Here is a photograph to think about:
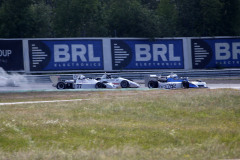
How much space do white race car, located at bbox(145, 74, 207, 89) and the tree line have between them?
1344 centimetres

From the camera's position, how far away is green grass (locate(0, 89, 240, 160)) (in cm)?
1076

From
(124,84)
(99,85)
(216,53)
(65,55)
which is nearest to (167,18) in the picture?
(216,53)

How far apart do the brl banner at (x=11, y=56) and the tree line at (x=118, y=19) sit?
6387 millimetres

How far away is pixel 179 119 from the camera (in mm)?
14969

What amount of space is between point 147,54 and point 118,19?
7500 millimetres

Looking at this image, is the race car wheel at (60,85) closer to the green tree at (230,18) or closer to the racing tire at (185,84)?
the racing tire at (185,84)

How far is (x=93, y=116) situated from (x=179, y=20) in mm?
37736

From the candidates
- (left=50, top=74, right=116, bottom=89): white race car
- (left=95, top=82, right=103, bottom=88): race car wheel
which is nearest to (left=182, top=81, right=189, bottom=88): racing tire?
(left=50, top=74, right=116, bottom=89): white race car

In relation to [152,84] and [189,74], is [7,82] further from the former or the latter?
[189,74]

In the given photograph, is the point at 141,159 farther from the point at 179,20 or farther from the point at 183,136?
the point at 179,20

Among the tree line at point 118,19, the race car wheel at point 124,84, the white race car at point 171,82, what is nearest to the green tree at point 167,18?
the tree line at point 118,19

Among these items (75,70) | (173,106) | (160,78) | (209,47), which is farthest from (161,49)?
(173,106)

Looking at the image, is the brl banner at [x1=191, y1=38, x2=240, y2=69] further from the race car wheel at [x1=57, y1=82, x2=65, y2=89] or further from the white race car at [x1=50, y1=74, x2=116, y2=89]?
the race car wheel at [x1=57, y1=82, x2=65, y2=89]

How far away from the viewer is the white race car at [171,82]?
28141 mm
